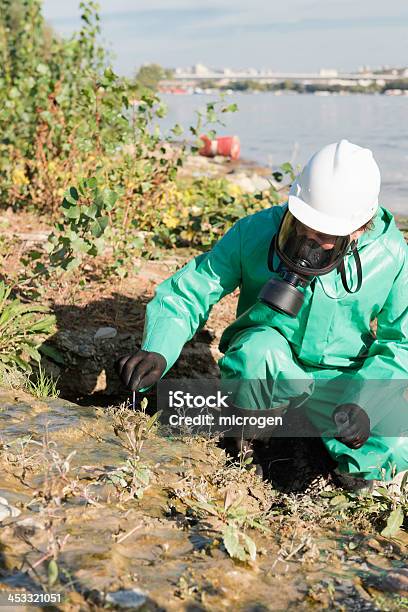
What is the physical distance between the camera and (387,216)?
126 inches

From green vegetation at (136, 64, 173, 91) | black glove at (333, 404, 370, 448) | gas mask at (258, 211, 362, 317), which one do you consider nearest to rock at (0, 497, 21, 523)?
gas mask at (258, 211, 362, 317)

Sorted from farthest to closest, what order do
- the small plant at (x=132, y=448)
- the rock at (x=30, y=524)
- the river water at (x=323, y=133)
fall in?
1. the river water at (x=323, y=133)
2. the small plant at (x=132, y=448)
3. the rock at (x=30, y=524)

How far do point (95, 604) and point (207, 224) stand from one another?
423cm

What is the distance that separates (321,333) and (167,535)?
114 centimetres

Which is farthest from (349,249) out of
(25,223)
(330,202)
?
(25,223)

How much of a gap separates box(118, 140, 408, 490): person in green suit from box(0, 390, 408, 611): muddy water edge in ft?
0.92

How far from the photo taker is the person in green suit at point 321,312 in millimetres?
2924

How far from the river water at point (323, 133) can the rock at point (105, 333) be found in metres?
4.87

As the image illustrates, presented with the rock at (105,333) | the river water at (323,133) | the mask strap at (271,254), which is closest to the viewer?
the mask strap at (271,254)

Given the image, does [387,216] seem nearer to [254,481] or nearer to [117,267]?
[254,481]

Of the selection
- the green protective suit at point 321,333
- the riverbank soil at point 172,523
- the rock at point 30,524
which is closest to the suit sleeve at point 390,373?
the green protective suit at point 321,333

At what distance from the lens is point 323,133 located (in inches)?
763

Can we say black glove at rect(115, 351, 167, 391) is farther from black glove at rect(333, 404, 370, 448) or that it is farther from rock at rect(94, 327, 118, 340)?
rock at rect(94, 327, 118, 340)

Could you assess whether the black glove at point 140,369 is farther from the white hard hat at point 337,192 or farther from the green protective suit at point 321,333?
the white hard hat at point 337,192
